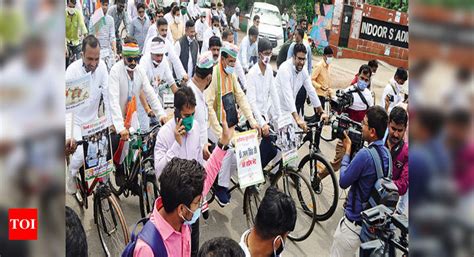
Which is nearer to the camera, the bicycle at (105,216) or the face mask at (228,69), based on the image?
the bicycle at (105,216)

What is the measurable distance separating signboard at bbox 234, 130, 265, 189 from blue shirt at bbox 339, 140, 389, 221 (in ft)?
3.52

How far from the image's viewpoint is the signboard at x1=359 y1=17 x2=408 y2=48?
16.0 meters

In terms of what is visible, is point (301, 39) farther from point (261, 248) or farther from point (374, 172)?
point (261, 248)

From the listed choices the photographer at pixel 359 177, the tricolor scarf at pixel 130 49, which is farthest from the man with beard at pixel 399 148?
the tricolor scarf at pixel 130 49

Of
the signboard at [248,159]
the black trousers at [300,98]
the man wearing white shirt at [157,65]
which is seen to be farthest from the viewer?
the black trousers at [300,98]

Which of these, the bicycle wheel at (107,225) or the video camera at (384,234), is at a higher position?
the video camera at (384,234)

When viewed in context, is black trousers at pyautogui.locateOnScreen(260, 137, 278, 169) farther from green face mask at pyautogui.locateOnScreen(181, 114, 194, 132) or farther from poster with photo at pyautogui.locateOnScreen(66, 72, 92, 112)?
poster with photo at pyautogui.locateOnScreen(66, 72, 92, 112)

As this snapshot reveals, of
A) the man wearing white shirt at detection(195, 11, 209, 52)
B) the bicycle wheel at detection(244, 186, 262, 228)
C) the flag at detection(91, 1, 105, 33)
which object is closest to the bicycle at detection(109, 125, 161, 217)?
the bicycle wheel at detection(244, 186, 262, 228)

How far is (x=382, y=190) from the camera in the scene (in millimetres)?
2955

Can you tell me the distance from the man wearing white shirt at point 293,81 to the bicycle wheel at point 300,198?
650 millimetres

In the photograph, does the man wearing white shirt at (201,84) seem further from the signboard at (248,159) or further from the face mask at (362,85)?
the face mask at (362,85)

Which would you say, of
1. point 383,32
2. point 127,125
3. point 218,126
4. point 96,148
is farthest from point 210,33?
point 383,32

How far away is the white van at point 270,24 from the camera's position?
16302 millimetres

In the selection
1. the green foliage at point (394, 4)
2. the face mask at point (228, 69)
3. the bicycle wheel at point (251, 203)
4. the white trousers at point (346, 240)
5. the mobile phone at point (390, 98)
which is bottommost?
the bicycle wheel at point (251, 203)
